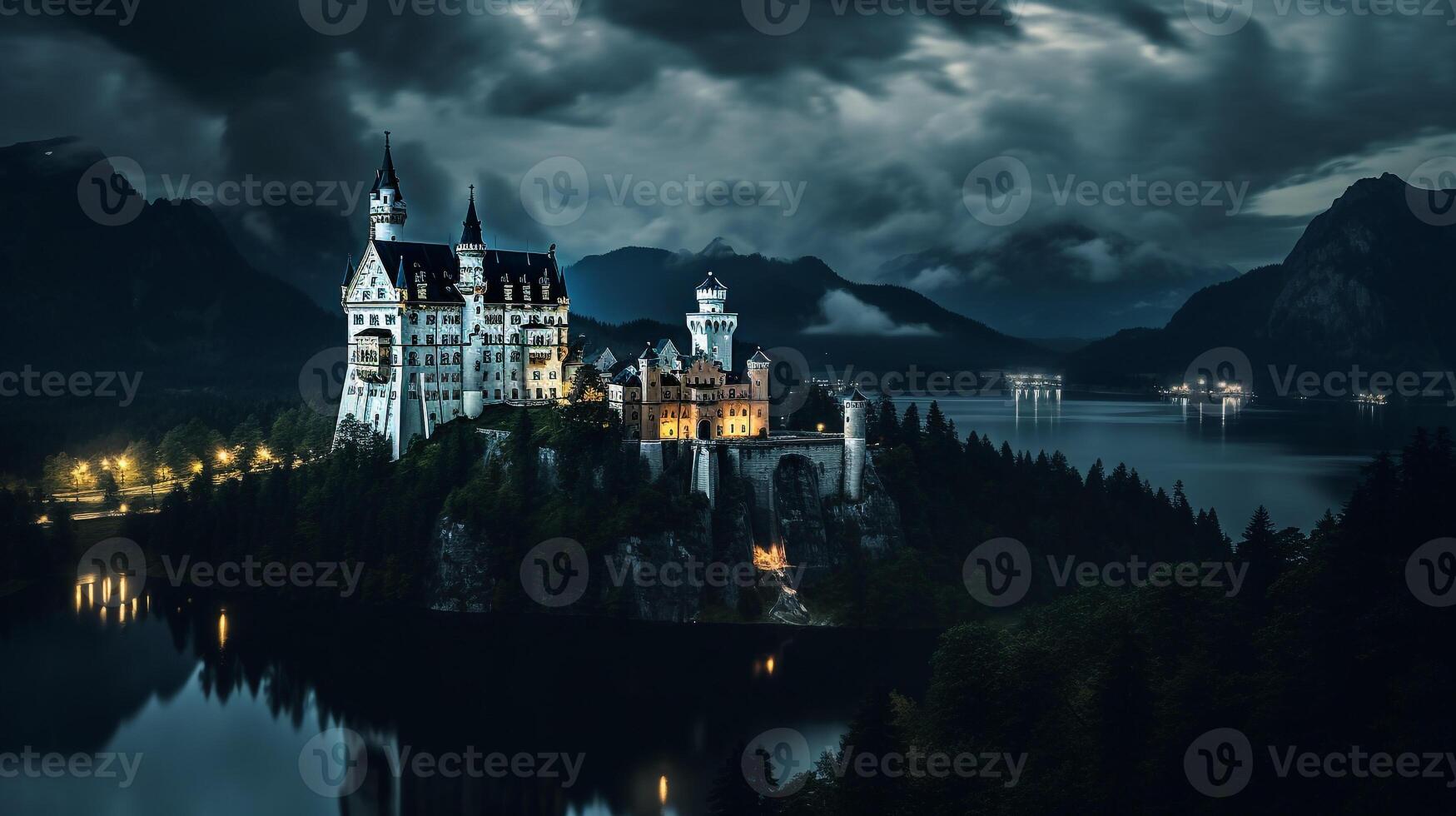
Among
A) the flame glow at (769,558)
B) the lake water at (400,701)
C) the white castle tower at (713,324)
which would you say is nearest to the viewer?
the lake water at (400,701)

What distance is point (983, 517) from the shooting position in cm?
8238

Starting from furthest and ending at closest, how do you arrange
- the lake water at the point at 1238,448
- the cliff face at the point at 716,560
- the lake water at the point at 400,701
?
the lake water at the point at 1238,448 → the cliff face at the point at 716,560 → the lake water at the point at 400,701

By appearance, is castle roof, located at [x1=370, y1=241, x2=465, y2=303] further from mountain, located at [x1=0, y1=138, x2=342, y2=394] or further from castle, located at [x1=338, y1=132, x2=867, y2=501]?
mountain, located at [x1=0, y1=138, x2=342, y2=394]

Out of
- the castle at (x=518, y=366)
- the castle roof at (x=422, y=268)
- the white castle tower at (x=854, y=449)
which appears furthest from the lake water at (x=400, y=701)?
the castle roof at (x=422, y=268)

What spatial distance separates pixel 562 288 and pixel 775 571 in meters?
27.6

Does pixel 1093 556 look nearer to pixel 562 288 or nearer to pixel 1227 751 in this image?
pixel 562 288

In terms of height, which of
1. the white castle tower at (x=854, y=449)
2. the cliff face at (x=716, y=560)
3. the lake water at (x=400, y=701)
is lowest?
the lake water at (x=400, y=701)

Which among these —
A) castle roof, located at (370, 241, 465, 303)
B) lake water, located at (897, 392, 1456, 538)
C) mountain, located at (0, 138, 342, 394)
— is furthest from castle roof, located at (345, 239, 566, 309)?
mountain, located at (0, 138, 342, 394)

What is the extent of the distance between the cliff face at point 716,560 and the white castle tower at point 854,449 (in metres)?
0.90

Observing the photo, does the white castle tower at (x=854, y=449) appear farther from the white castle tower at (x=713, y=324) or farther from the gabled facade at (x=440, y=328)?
the gabled facade at (x=440, y=328)

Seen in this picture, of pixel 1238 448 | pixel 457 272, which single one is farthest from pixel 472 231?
pixel 1238 448

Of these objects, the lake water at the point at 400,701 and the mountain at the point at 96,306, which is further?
the mountain at the point at 96,306

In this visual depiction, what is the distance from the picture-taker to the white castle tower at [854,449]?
74.9 metres

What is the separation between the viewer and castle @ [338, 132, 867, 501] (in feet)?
242
